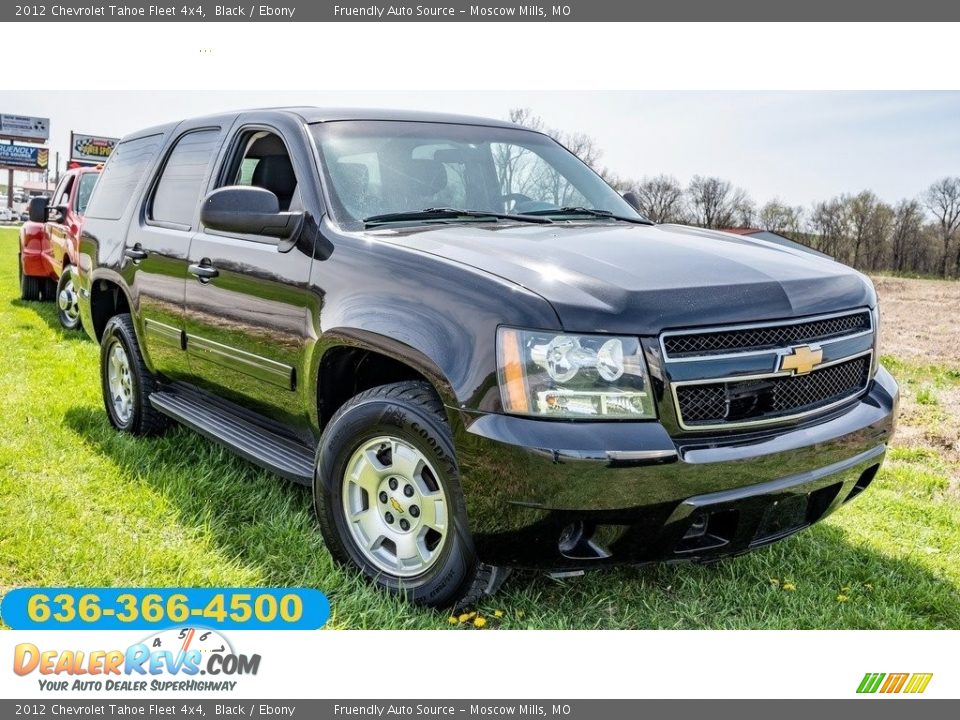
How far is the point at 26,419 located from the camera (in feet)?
18.4

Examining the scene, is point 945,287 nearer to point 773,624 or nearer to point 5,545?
point 773,624

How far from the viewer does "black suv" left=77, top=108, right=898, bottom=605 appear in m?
2.71

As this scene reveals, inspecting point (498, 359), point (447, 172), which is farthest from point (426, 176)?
point (498, 359)

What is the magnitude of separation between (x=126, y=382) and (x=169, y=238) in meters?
1.17

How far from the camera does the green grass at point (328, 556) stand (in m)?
3.36

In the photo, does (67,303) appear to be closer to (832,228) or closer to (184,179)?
(184,179)

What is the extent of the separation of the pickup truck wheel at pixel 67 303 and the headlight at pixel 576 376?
845 centimetres

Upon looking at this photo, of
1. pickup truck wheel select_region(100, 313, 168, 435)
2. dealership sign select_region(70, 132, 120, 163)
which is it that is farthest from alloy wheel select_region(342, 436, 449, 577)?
dealership sign select_region(70, 132, 120, 163)

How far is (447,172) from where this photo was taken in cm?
409

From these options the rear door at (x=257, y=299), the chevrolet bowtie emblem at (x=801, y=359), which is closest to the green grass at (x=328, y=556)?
the rear door at (x=257, y=299)

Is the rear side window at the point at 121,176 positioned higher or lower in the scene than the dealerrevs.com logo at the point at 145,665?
higher

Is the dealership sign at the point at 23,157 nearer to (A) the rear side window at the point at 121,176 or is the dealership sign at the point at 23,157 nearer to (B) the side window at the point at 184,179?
(A) the rear side window at the point at 121,176

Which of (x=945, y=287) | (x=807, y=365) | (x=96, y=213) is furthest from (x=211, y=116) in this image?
(x=945, y=287)

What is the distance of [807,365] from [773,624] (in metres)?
1.00
